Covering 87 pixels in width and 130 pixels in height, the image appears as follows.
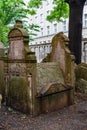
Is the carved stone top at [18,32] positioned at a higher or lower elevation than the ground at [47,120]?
higher

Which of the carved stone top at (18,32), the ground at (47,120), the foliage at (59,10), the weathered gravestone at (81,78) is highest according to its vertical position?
the foliage at (59,10)

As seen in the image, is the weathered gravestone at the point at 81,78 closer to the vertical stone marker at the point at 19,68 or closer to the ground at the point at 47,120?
the ground at the point at 47,120

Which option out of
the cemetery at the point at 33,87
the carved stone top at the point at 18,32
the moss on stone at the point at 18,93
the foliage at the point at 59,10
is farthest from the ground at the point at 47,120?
the foliage at the point at 59,10

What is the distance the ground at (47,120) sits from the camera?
20.7 ft

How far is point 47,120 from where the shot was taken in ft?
22.4

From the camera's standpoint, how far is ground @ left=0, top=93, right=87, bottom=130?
6.32 metres

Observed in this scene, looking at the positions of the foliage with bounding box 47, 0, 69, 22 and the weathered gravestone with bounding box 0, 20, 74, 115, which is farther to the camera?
the foliage with bounding box 47, 0, 69, 22

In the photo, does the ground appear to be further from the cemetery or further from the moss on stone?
the moss on stone

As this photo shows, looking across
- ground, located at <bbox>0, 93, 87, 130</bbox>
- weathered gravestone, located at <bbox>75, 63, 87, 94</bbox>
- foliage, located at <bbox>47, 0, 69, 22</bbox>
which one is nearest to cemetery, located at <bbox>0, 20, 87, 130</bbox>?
ground, located at <bbox>0, 93, 87, 130</bbox>

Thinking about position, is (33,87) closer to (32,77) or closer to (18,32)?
(32,77)

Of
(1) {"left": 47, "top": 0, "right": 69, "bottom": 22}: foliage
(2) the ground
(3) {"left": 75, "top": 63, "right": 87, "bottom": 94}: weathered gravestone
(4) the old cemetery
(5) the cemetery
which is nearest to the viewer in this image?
(2) the ground

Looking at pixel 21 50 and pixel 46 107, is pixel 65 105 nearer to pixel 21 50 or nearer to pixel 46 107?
pixel 46 107

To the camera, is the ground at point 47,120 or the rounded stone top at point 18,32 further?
the rounded stone top at point 18,32

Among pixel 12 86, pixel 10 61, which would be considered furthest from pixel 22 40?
pixel 12 86
